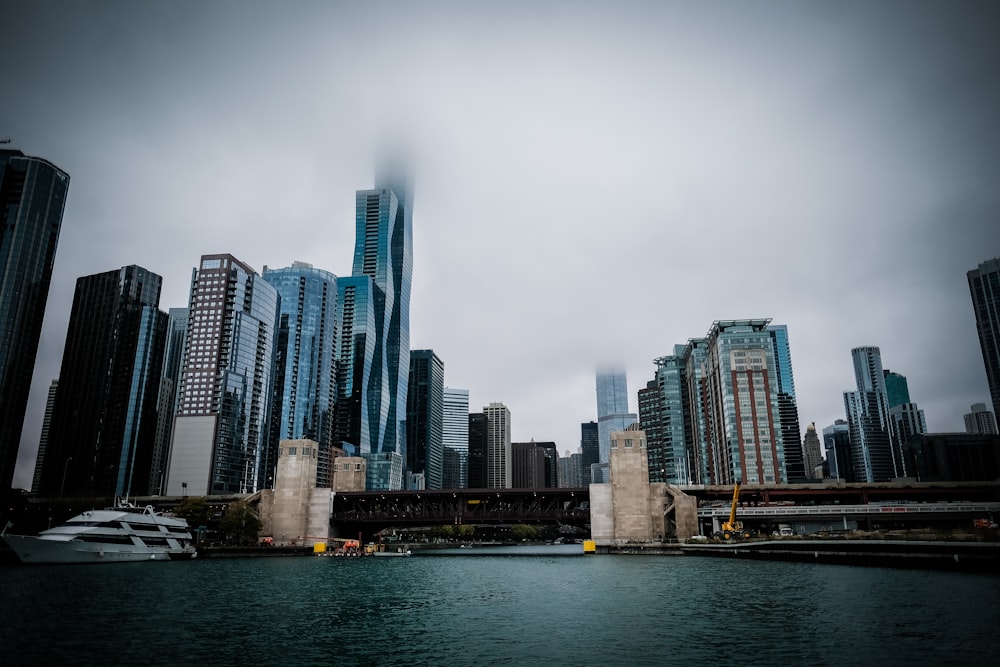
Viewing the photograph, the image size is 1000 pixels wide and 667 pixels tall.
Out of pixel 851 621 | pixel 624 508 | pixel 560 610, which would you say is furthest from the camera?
pixel 624 508

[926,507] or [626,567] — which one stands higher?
[926,507]

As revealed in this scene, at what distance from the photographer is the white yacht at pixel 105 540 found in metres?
93.6

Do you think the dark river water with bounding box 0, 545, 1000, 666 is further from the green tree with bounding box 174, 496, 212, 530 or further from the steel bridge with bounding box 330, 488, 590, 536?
the steel bridge with bounding box 330, 488, 590, 536

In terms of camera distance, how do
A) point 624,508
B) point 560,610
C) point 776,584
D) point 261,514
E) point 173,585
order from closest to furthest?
1. point 560,610
2. point 776,584
3. point 173,585
4. point 624,508
5. point 261,514

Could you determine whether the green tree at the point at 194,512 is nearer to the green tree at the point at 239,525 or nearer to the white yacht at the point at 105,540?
the green tree at the point at 239,525

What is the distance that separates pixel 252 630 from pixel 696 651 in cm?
2761

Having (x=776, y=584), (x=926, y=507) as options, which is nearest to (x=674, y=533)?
(x=926, y=507)

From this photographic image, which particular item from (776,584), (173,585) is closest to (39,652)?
(173,585)

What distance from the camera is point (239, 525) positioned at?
482 feet

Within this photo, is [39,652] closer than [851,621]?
Yes

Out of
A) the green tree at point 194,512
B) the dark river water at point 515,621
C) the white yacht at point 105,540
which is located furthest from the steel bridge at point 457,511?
the dark river water at point 515,621

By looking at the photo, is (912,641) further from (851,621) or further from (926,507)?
(926,507)

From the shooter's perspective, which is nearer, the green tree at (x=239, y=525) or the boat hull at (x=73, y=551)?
the boat hull at (x=73, y=551)

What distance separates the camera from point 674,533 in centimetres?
14775
